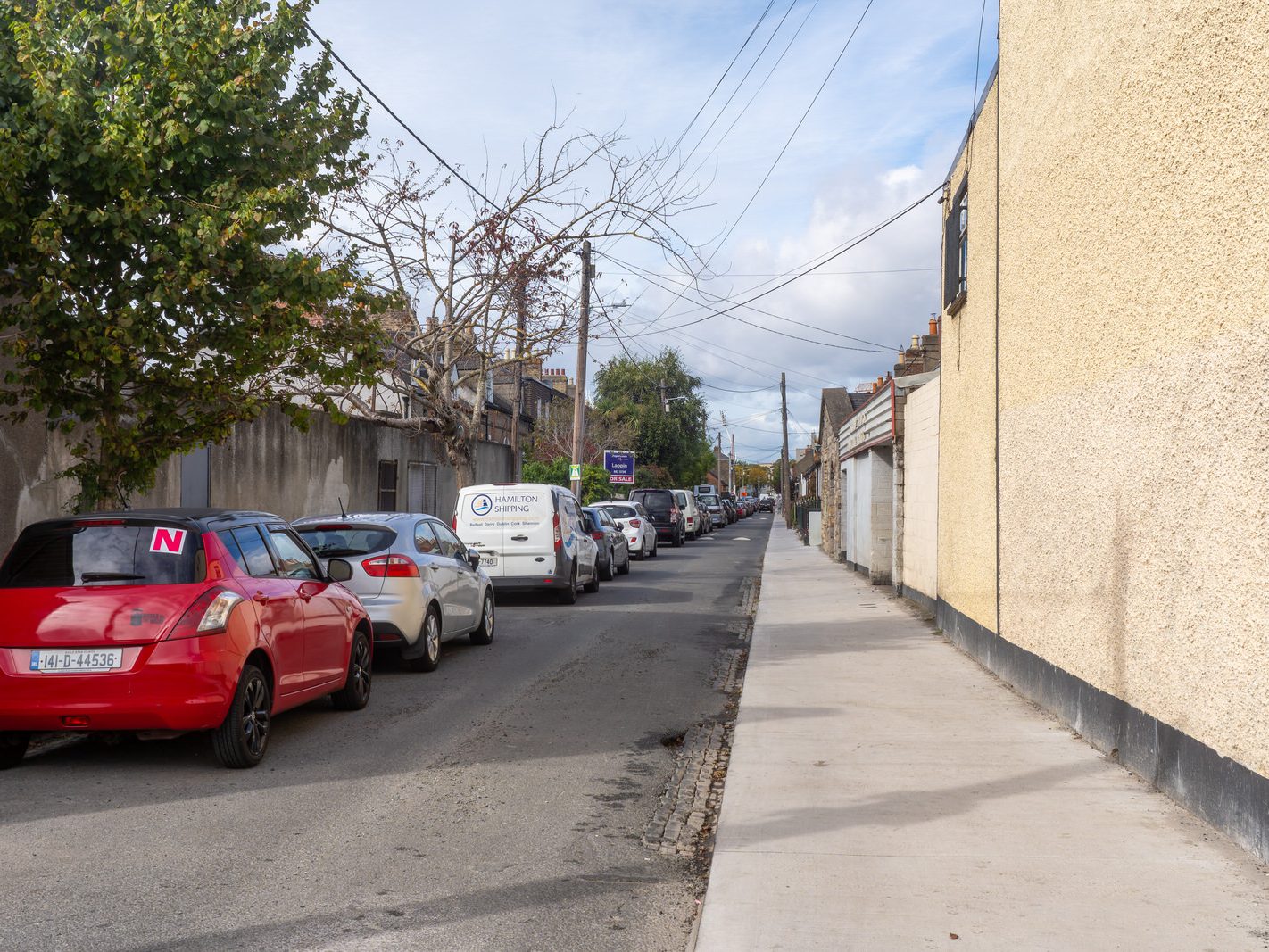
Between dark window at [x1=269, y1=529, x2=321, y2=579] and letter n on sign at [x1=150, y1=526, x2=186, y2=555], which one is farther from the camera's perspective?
dark window at [x1=269, y1=529, x2=321, y2=579]

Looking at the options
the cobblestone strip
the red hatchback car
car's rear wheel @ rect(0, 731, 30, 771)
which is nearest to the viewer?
the cobblestone strip

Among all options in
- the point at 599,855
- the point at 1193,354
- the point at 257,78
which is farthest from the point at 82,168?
the point at 1193,354

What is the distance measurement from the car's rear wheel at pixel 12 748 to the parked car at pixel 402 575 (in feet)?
11.8

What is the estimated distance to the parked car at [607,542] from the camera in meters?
22.5

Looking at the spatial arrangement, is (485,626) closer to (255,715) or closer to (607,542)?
(255,715)

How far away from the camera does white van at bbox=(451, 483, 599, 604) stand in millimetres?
17703

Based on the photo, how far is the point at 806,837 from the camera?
18.7ft

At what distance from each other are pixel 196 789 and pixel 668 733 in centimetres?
324

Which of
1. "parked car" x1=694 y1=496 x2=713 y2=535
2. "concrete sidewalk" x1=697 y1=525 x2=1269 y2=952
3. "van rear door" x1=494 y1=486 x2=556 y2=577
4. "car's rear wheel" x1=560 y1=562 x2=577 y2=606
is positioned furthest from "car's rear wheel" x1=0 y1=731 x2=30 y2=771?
"parked car" x1=694 y1=496 x2=713 y2=535

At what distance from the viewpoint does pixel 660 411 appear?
66.2m

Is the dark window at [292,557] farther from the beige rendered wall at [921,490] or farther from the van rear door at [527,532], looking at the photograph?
the van rear door at [527,532]

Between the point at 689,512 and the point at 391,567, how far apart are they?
32.9 m

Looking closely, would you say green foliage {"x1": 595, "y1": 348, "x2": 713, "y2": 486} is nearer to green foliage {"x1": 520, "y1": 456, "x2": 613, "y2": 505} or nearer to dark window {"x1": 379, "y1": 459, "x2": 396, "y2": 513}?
green foliage {"x1": 520, "y1": 456, "x2": 613, "y2": 505}

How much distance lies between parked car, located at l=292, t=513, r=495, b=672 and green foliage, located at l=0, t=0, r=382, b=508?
62.5 inches
